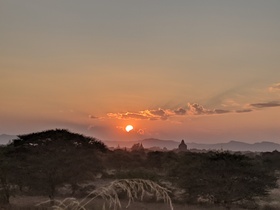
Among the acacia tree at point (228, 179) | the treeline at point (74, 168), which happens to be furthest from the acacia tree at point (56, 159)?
the acacia tree at point (228, 179)

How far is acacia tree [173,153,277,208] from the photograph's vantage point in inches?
1403

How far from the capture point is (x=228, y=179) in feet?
119

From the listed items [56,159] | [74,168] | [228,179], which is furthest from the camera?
[228,179]

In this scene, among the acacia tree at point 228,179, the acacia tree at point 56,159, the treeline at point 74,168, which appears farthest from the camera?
the acacia tree at point 228,179

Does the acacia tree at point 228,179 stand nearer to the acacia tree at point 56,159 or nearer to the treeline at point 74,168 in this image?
the treeline at point 74,168

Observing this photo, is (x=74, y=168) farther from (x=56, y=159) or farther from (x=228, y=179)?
(x=228, y=179)

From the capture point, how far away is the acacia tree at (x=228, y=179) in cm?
3562

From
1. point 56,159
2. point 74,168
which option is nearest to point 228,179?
point 74,168

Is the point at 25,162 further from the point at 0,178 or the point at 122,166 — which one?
the point at 122,166

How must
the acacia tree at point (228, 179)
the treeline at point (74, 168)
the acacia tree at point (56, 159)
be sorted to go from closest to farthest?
the acacia tree at point (56, 159) < the treeline at point (74, 168) < the acacia tree at point (228, 179)

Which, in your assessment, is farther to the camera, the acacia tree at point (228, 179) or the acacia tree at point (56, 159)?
the acacia tree at point (228, 179)

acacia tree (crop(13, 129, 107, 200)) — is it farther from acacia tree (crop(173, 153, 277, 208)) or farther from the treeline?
acacia tree (crop(173, 153, 277, 208))

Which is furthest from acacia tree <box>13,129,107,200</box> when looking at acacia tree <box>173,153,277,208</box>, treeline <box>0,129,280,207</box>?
acacia tree <box>173,153,277,208</box>

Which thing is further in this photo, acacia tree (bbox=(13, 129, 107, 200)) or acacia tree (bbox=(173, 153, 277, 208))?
acacia tree (bbox=(173, 153, 277, 208))
